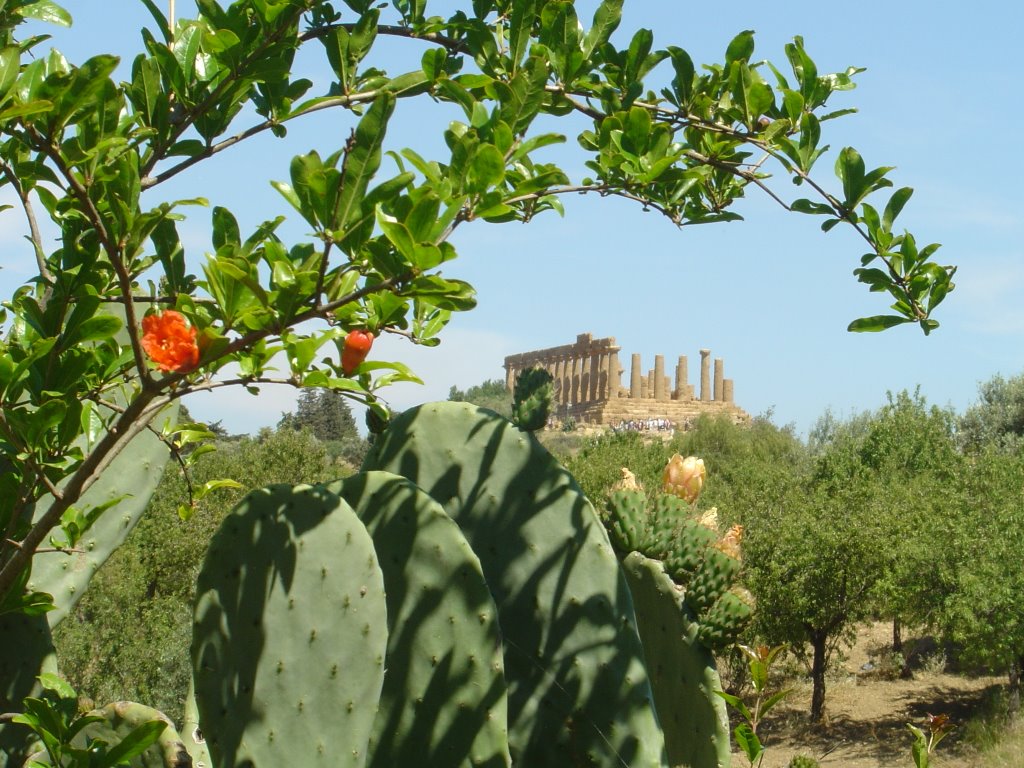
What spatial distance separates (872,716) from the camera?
17.0 metres

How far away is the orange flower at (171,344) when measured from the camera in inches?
54.7

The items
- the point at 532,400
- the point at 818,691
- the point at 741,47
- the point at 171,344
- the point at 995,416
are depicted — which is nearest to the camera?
the point at 171,344

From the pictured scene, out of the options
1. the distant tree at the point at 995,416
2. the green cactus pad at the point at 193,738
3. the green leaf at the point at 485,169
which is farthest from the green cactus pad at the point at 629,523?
the distant tree at the point at 995,416

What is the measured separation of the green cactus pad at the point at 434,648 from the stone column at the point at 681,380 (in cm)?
6164

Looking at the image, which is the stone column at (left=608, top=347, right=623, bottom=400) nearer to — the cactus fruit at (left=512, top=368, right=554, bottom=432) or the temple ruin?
the temple ruin

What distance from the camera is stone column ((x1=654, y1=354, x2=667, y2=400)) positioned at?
6209 cm

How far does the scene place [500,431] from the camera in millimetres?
2389

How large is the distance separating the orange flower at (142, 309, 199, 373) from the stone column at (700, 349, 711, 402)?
205ft

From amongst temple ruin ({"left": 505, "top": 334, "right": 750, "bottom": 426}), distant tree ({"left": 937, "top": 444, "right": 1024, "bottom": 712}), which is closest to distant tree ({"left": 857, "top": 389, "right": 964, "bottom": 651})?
distant tree ({"left": 937, "top": 444, "right": 1024, "bottom": 712})

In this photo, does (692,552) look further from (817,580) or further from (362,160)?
(817,580)

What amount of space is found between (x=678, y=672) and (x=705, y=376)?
204 ft

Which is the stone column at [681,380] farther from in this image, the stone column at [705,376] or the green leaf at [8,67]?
the green leaf at [8,67]

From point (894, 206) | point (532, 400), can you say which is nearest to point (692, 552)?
point (532, 400)

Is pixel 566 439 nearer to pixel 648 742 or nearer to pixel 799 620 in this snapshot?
pixel 799 620
